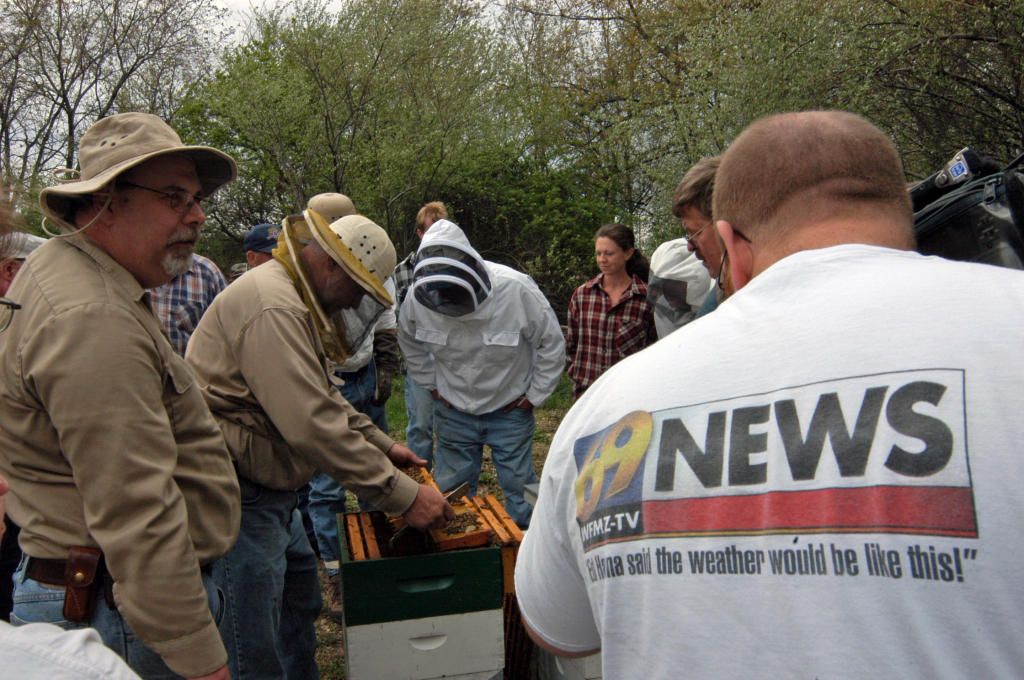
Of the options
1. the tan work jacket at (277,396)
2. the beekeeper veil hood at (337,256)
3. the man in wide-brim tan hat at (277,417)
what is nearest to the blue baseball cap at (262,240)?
the beekeeper veil hood at (337,256)

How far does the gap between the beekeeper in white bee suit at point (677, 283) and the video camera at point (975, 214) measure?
5.59 feet

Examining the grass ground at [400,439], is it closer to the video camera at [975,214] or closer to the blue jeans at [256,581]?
the blue jeans at [256,581]

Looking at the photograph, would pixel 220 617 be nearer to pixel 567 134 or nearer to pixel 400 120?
pixel 400 120

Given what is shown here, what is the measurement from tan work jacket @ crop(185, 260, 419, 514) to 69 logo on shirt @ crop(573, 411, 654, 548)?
60.1 inches

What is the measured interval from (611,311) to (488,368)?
1016 millimetres

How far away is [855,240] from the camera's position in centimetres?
116

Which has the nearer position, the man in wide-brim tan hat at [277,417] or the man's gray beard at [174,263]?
the man's gray beard at [174,263]

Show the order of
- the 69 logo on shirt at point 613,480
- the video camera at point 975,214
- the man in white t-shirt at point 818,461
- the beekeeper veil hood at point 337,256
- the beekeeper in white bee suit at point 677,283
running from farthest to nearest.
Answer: the beekeeper in white bee suit at point 677,283 < the beekeeper veil hood at point 337,256 < the video camera at point 975,214 < the 69 logo on shirt at point 613,480 < the man in white t-shirt at point 818,461

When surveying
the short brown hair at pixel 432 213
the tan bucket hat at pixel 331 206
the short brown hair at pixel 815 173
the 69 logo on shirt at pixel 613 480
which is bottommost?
the 69 logo on shirt at pixel 613 480

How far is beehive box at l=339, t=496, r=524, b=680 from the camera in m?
2.69

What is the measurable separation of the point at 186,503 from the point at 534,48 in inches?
562

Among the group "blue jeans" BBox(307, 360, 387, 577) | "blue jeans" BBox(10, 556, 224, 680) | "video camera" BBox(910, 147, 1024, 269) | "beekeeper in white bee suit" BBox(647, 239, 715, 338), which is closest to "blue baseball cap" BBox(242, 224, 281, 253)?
"blue jeans" BBox(307, 360, 387, 577)

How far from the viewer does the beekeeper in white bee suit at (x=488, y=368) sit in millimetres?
4645

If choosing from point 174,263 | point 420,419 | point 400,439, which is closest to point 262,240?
point 420,419
